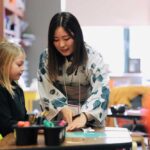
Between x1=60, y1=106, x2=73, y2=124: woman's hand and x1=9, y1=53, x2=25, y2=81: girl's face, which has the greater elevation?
x1=9, y1=53, x2=25, y2=81: girl's face

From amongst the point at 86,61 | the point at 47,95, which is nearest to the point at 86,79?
the point at 86,61

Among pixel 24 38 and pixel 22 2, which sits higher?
pixel 22 2

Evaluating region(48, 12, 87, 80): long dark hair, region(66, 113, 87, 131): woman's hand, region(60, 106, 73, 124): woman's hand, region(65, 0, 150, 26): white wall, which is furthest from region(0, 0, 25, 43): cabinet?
region(66, 113, 87, 131): woman's hand

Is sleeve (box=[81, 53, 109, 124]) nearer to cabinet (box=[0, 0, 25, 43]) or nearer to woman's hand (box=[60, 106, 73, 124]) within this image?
woman's hand (box=[60, 106, 73, 124])

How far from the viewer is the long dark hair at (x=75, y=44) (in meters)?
1.66

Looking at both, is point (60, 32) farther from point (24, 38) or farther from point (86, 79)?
point (24, 38)

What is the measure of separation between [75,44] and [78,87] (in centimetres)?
21

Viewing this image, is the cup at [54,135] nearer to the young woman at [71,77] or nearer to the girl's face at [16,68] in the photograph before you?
the young woman at [71,77]

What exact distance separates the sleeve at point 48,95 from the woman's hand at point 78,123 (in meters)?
0.16

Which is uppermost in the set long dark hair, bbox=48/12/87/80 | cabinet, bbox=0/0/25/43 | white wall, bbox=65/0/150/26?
white wall, bbox=65/0/150/26

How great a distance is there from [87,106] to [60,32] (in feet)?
1.13

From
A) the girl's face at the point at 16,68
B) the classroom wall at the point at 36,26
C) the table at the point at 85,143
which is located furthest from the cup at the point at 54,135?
the classroom wall at the point at 36,26

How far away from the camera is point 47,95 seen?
1.74 m

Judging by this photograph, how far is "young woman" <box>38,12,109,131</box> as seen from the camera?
1.64m
